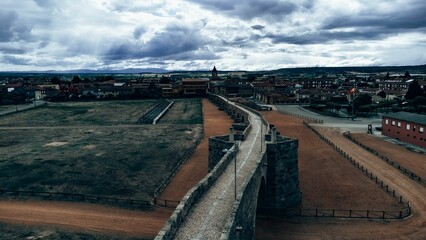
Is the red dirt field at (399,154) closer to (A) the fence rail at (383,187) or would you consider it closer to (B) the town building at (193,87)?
(A) the fence rail at (383,187)

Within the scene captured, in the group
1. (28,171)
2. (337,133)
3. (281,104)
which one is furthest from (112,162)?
(281,104)

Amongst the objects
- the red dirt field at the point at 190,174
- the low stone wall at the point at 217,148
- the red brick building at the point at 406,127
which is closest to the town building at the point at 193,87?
the red dirt field at the point at 190,174

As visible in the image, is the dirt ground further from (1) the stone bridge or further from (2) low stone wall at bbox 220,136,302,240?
(1) the stone bridge

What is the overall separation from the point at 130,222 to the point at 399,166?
104ft

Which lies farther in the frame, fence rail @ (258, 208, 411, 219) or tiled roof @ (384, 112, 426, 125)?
tiled roof @ (384, 112, 426, 125)

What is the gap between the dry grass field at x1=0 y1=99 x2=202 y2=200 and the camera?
35.9 meters

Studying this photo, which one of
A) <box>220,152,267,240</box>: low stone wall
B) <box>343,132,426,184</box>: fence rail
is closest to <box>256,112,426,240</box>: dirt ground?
<box>343,132,426,184</box>: fence rail

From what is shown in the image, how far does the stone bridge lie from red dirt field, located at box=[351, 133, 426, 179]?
1882cm

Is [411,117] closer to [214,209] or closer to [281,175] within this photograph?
[281,175]

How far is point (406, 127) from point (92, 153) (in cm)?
4850

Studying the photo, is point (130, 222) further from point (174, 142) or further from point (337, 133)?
point (337, 133)

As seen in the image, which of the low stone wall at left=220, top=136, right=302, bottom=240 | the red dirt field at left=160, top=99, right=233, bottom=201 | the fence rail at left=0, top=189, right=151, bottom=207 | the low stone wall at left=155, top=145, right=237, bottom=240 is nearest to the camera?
the low stone wall at left=155, top=145, right=237, bottom=240

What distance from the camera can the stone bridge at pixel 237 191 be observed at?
16.6 metres

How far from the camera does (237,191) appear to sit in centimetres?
2095
